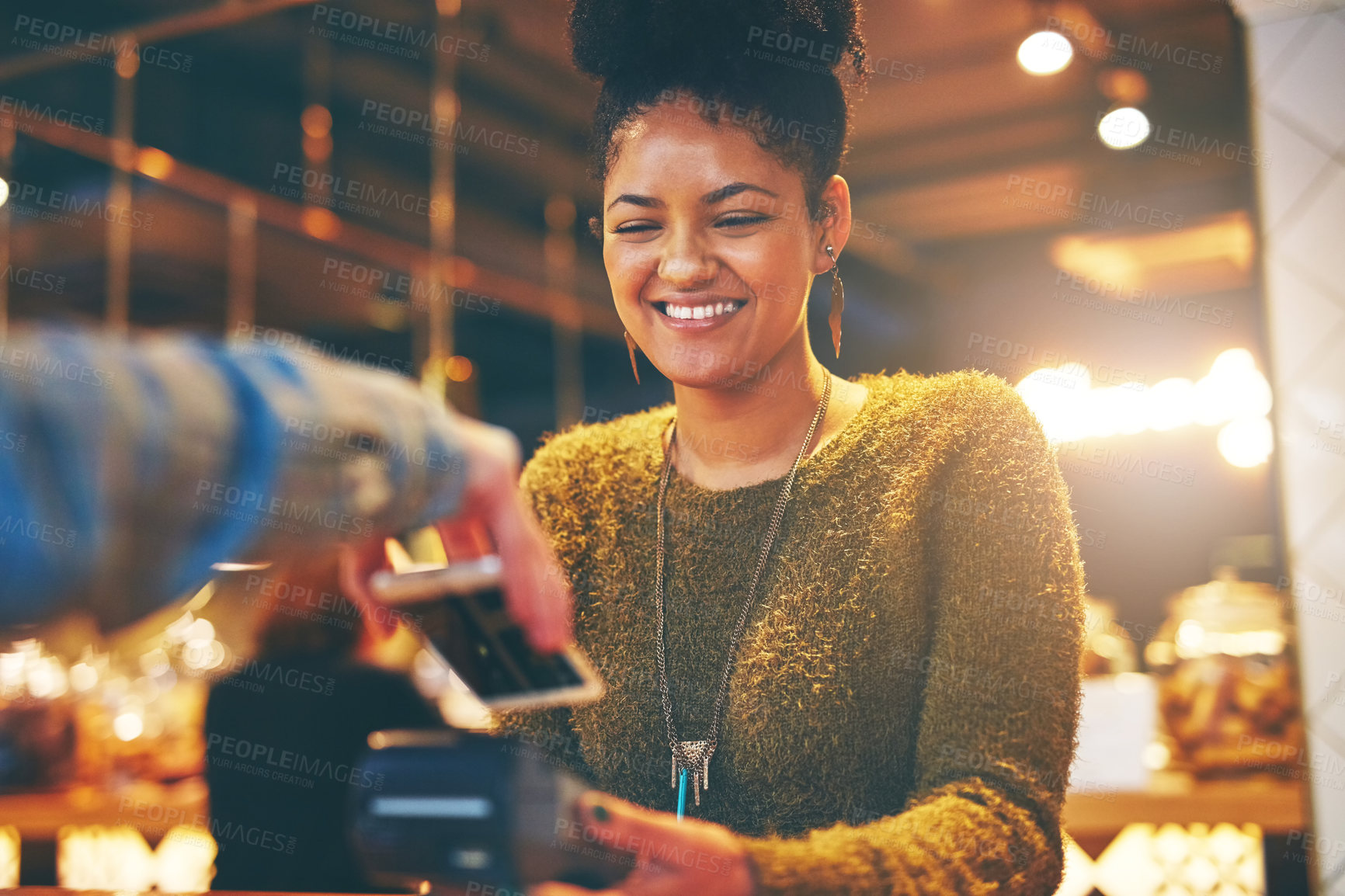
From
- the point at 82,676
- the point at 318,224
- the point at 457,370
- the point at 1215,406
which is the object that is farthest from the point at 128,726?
the point at 1215,406

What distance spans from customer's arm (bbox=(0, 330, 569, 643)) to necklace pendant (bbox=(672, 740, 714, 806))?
0.63 m

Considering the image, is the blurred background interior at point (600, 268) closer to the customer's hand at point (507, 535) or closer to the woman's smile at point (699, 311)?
the woman's smile at point (699, 311)

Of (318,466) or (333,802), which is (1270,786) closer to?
(333,802)

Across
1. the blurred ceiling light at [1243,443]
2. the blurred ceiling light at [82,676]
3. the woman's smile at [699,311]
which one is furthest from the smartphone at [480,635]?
the blurred ceiling light at [1243,443]

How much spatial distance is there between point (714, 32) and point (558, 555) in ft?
1.96

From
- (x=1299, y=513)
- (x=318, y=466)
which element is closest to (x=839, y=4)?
(x=318, y=466)

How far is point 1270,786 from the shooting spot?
208 centimetres

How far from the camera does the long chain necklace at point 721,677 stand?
3.17 feet

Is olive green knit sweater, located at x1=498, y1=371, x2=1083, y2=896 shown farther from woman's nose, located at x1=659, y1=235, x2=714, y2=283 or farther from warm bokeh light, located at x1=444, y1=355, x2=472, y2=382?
warm bokeh light, located at x1=444, y1=355, x2=472, y2=382

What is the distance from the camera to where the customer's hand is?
1.61ft

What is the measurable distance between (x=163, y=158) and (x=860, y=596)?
278 centimetres

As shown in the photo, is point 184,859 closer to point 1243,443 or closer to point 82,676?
point 82,676

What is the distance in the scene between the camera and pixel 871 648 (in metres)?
0.93

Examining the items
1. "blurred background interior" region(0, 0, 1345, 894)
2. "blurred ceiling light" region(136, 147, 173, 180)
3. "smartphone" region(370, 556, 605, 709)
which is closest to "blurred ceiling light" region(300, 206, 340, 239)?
"blurred background interior" region(0, 0, 1345, 894)
